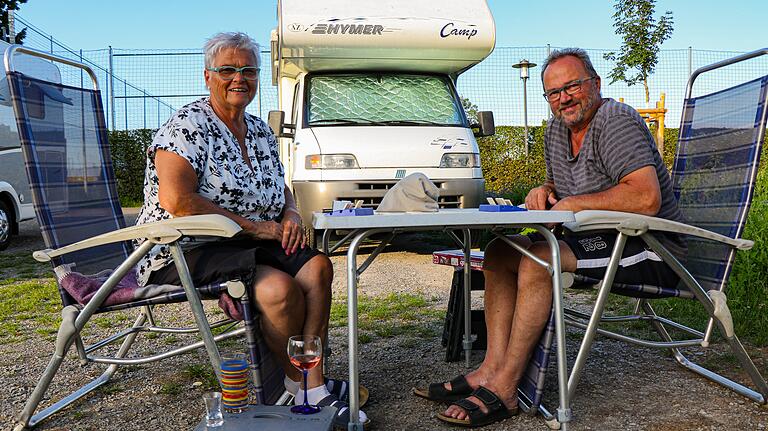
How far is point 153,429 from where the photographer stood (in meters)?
2.48

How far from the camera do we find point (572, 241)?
2.53 m

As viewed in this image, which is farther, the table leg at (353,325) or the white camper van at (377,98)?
the white camper van at (377,98)

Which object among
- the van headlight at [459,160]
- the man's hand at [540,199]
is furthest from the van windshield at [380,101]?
the man's hand at [540,199]

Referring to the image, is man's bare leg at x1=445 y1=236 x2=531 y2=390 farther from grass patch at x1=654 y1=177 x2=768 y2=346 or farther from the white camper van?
the white camper van

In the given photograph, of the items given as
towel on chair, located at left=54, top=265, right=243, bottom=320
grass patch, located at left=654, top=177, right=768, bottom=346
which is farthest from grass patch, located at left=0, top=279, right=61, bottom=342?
grass patch, located at left=654, top=177, right=768, bottom=346

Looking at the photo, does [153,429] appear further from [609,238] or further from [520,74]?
[520,74]

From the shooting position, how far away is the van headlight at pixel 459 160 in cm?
630

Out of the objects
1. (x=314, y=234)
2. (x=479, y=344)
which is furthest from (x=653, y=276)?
(x=314, y=234)

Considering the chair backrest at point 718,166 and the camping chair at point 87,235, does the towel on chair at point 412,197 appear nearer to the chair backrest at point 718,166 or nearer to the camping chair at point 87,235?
the camping chair at point 87,235

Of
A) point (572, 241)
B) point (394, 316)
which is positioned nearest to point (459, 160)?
point (394, 316)

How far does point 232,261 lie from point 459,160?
429cm

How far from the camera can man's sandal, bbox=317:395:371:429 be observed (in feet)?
7.61

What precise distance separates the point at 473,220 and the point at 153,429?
1373 mm

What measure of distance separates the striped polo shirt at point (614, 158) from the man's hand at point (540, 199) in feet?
0.27
